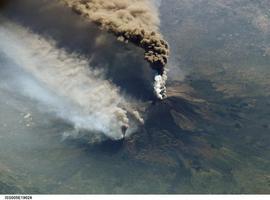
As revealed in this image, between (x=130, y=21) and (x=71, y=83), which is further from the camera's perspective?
(x=71, y=83)

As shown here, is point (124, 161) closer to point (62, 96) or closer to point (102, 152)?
point (102, 152)

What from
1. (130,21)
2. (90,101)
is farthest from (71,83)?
(130,21)

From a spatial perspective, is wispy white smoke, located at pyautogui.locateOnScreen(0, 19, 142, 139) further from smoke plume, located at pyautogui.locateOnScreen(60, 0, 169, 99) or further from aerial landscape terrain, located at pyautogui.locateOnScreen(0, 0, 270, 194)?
smoke plume, located at pyautogui.locateOnScreen(60, 0, 169, 99)

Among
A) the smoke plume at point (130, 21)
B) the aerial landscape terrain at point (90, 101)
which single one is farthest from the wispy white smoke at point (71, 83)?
the smoke plume at point (130, 21)

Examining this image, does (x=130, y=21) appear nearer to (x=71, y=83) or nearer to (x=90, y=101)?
(x=71, y=83)

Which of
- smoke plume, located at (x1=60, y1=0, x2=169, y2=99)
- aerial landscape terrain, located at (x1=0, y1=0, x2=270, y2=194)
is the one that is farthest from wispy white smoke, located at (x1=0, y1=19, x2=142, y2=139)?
smoke plume, located at (x1=60, y1=0, x2=169, y2=99)

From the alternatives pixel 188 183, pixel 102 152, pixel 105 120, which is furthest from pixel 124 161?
pixel 105 120
